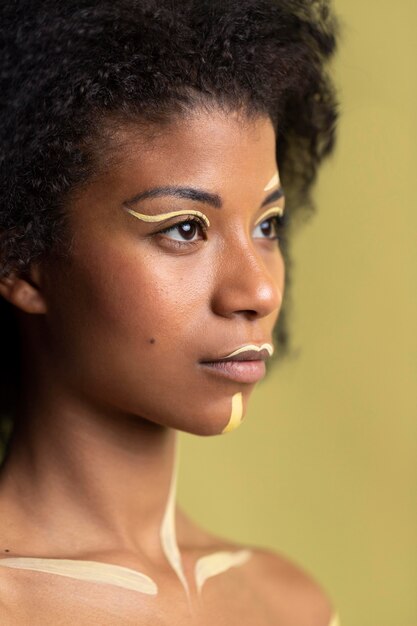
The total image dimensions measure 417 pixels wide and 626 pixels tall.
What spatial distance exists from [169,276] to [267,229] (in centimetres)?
26

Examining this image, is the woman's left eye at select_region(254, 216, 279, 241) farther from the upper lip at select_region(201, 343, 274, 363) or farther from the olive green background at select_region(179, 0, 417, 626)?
the olive green background at select_region(179, 0, 417, 626)

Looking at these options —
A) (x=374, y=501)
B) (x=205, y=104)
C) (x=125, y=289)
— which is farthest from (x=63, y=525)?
(x=374, y=501)

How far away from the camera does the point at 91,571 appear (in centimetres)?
159

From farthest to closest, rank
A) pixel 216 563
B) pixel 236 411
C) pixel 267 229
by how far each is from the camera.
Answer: pixel 216 563
pixel 267 229
pixel 236 411

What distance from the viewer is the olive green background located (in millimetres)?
2564

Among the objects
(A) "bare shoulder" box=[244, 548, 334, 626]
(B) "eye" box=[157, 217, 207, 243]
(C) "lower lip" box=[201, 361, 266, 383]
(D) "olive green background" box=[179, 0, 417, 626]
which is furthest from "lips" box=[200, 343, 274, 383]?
(D) "olive green background" box=[179, 0, 417, 626]

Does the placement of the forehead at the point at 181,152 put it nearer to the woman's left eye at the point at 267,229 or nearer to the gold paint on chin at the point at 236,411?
the woman's left eye at the point at 267,229

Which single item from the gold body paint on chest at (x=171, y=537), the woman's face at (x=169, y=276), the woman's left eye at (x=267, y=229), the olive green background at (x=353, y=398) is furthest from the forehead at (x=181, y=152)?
the olive green background at (x=353, y=398)

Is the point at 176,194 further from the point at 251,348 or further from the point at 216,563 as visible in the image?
the point at 216,563

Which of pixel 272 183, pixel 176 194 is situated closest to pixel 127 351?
pixel 176 194

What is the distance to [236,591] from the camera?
1812 millimetres

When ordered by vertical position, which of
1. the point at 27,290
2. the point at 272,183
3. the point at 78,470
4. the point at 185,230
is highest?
the point at 272,183

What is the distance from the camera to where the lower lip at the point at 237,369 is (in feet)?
4.99

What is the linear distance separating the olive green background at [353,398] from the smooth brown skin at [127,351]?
89 cm
